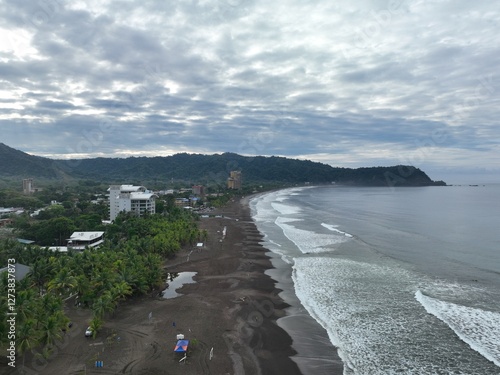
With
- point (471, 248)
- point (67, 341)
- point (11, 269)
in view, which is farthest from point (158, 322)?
point (471, 248)

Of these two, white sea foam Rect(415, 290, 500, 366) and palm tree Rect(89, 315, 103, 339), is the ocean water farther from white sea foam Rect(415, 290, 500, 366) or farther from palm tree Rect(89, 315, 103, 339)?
palm tree Rect(89, 315, 103, 339)

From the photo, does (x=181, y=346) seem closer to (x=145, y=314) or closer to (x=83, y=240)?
(x=145, y=314)

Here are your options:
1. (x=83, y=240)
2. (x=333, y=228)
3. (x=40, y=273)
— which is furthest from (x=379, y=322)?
(x=333, y=228)

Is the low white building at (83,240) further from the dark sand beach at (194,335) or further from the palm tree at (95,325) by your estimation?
the palm tree at (95,325)

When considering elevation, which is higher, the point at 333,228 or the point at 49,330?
the point at 49,330

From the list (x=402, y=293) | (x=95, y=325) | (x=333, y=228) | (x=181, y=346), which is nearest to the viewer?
(x=181, y=346)

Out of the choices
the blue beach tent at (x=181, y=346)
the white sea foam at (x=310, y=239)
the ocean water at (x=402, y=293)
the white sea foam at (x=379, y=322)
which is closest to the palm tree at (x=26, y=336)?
the blue beach tent at (x=181, y=346)

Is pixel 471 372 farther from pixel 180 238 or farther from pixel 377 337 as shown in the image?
pixel 180 238
